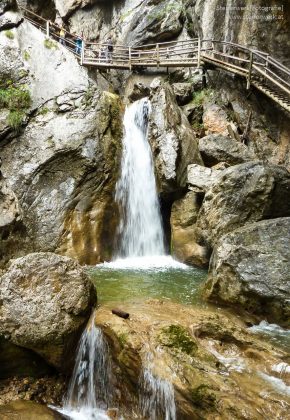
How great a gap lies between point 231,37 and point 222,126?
13.9ft

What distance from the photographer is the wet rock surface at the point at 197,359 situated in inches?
166

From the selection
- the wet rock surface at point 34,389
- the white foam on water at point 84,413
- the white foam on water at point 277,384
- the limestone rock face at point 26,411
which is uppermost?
the white foam on water at point 277,384

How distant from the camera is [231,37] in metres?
16.6

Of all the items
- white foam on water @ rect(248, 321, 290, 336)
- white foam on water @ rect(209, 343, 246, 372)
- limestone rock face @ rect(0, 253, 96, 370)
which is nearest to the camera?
white foam on water @ rect(209, 343, 246, 372)

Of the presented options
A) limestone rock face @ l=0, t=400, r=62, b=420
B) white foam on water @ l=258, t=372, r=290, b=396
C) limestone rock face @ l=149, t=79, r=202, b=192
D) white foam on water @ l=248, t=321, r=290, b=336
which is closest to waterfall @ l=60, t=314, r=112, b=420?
limestone rock face @ l=0, t=400, r=62, b=420

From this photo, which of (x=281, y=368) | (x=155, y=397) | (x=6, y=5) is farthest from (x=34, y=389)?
(x=6, y=5)

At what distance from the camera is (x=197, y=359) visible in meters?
4.88

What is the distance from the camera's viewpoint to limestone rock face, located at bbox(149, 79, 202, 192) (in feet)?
41.7

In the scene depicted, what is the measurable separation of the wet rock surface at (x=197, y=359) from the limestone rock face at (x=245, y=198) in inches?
170

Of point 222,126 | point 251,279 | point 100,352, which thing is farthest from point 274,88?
point 100,352

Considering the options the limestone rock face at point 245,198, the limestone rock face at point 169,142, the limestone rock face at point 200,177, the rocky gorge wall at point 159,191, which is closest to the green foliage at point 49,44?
the rocky gorge wall at point 159,191

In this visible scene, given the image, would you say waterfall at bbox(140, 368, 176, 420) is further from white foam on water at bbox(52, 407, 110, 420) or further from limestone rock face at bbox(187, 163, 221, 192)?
limestone rock face at bbox(187, 163, 221, 192)

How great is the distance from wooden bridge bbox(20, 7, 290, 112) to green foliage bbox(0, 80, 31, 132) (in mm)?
3949

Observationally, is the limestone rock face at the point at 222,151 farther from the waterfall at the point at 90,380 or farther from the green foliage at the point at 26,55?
the waterfall at the point at 90,380
